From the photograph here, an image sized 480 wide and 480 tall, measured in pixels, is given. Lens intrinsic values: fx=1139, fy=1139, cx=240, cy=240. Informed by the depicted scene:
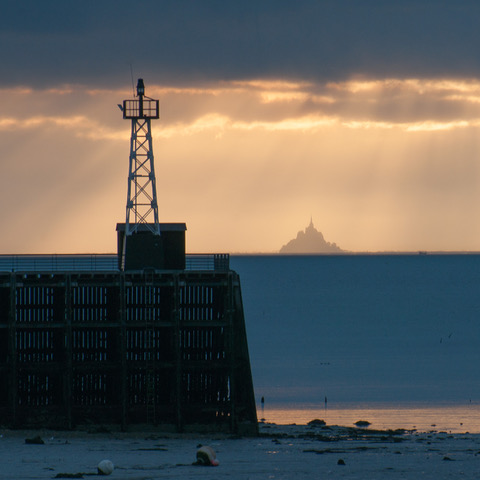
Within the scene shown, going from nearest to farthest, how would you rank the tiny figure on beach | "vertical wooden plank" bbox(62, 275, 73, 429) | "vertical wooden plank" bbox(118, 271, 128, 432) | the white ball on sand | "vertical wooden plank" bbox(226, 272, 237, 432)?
the white ball on sand < the tiny figure on beach < "vertical wooden plank" bbox(62, 275, 73, 429) < "vertical wooden plank" bbox(118, 271, 128, 432) < "vertical wooden plank" bbox(226, 272, 237, 432)

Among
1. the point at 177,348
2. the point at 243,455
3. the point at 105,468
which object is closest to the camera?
the point at 105,468

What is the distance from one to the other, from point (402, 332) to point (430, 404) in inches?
2773

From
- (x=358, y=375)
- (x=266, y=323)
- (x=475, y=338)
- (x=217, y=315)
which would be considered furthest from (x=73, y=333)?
(x=266, y=323)

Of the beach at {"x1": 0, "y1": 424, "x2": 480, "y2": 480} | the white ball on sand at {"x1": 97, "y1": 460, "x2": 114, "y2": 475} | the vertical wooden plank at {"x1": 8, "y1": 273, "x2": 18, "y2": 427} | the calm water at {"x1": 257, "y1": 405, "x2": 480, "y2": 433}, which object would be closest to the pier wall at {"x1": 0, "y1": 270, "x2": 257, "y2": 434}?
the vertical wooden plank at {"x1": 8, "y1": 273, "x2": 18, "y2": 427}

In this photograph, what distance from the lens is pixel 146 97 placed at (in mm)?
58188

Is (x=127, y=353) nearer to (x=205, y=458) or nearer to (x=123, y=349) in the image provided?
(x=123, y=349)

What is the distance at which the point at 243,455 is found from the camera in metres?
41.3

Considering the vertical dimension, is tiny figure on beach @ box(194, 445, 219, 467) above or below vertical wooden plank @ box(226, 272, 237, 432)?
below

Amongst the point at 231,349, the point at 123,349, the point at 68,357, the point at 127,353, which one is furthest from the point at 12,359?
the point at 231,349

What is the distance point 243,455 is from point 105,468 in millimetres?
7228

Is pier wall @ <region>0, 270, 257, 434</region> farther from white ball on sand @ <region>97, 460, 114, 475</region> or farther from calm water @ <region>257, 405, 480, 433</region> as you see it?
calm water @ <region>257, 405, 480, 433</region>

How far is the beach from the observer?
36.7m

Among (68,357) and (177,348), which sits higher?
(177,348)

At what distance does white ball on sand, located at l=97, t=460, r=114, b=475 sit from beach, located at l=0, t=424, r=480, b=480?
38 cm
